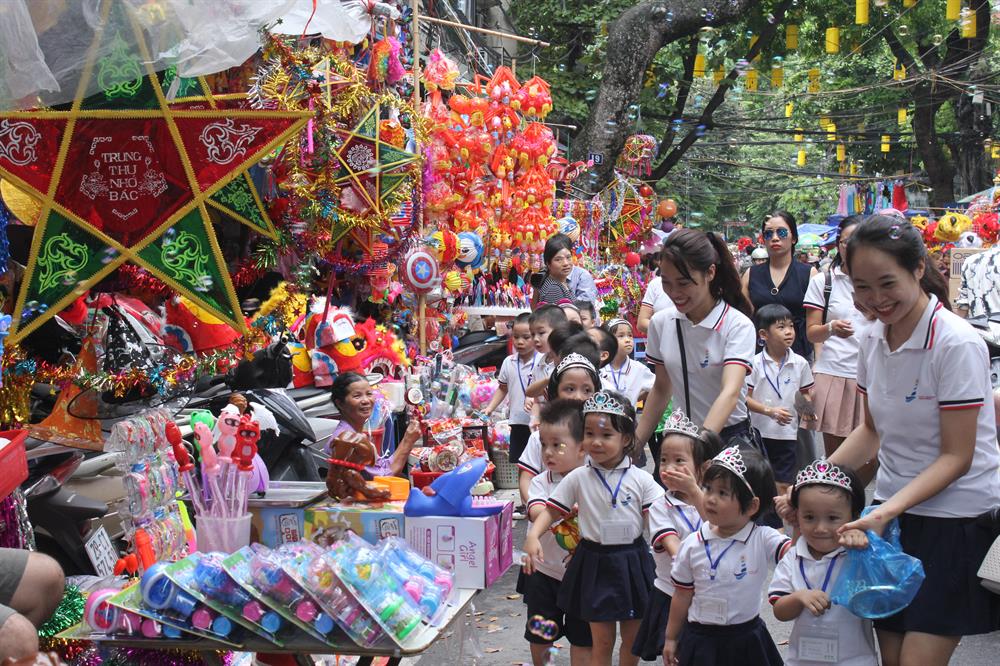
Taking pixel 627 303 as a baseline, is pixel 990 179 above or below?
above

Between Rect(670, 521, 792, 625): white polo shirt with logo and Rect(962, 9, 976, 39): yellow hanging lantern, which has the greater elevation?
Rect(962, 9, 976, 39): yellow hanging lantern

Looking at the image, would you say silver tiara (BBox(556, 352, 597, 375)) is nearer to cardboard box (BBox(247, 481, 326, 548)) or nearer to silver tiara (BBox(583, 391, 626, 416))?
silver tiara (BBox(583, 391, 626, 416))

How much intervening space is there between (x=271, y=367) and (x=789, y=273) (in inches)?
142

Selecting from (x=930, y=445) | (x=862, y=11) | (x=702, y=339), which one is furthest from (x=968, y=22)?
(x=930, y=445)

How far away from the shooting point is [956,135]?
89.5ft

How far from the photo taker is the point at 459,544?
3.98 meters

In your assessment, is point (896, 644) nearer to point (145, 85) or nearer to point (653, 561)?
point (653, 561)

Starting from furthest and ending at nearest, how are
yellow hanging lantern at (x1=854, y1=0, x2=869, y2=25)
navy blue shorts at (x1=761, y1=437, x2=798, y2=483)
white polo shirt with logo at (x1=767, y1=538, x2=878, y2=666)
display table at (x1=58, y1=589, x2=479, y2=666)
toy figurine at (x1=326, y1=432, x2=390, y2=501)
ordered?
yellow hanging lantern at (x1=854, y1=0, x2=869, y2=25)
navy blue shorts at (x1=761, y1=437, x2=798, y2=483)
toy figurine at (x1=326, y1=432, x2=390, y2=501)
white polo shirt with logo at (x1=767, y1=538, x2=878, y2=666)
display table at (x1=58, y1=589, x2=479, y2=666)

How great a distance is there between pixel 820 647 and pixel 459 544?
1283mm

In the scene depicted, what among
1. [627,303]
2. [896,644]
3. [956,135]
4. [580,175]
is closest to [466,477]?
[896,644]

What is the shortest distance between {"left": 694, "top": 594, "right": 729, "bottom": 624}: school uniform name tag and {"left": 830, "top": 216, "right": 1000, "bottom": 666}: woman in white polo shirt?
540 mm

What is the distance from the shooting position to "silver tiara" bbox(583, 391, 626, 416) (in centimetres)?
451

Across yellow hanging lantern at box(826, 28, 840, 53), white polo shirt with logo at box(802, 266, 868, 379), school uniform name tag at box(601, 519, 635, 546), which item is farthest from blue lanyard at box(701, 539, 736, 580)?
yellow hanging lantern at box(826, 28, 840, 53)

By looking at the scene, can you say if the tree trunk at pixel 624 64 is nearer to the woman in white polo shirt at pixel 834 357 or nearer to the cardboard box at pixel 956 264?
Answer: the cardboard box at pixel 956 264
